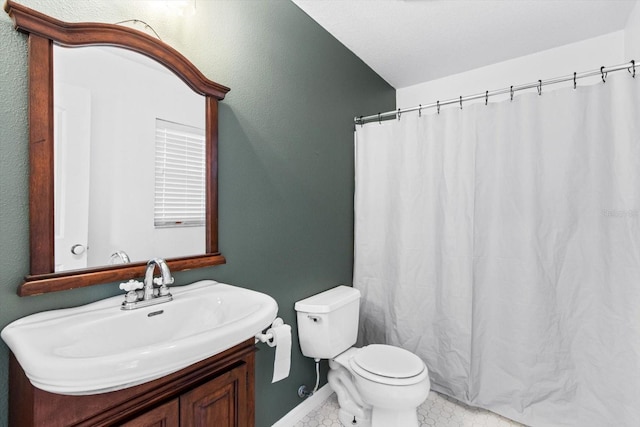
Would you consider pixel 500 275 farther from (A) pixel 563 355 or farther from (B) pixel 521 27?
(B) pixel 521 27

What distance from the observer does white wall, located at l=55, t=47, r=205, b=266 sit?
1.05 meters

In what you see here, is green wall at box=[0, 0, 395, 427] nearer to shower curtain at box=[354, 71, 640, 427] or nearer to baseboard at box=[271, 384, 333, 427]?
baseboard at box=[271, 384, 333, 427]

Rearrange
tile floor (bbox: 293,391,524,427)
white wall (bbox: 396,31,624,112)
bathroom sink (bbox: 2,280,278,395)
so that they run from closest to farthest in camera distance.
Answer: bathroom sink (bbox: 2,280,278,395) < tile floor (bbox: 293,391,524,427) < white wall (bbox: 396,31,624,112)

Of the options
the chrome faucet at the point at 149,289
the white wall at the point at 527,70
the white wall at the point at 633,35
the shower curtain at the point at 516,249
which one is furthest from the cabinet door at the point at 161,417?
the white wall at the point at 527,70

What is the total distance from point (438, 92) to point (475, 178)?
1125mm

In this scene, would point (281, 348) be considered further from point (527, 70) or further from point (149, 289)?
point (527, 70)

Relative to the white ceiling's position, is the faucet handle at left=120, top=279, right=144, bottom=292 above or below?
below

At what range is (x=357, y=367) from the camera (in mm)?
1626

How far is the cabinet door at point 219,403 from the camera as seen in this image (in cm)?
87

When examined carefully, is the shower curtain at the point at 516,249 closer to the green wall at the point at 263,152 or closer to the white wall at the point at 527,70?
the green wall at the point at 263,152

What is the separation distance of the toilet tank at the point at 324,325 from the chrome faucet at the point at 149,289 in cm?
85

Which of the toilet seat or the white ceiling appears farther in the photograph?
the white ceiling

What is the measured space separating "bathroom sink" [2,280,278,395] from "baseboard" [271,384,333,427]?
97cm

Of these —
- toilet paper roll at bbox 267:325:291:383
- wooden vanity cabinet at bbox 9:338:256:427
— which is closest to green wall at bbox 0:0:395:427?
wooden vanity cabinet at bbox 9:338:256:427
